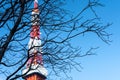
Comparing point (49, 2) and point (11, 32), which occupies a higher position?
point (49, 2)

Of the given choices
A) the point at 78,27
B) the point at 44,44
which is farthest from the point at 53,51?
the point at 78,27

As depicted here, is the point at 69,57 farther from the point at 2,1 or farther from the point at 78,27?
the point at 2,1

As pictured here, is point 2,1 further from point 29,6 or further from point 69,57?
point 69,57

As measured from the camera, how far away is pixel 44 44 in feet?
20.4

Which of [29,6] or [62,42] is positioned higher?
[29,6]

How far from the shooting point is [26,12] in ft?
20.1

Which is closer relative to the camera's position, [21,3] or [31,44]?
[21,3]

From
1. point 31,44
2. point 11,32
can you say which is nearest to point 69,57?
point 31,44

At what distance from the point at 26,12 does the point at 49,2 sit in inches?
15.8

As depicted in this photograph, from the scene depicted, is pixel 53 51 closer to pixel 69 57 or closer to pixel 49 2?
pixel 69 57

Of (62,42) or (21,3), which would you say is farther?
(62,42)

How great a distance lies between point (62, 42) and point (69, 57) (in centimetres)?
31

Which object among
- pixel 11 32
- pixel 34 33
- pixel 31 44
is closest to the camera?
pixel 11 32

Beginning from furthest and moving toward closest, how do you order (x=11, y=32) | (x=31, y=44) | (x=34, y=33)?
(x=34, y=33), (x=31, y=44), (x=11, y=32)
